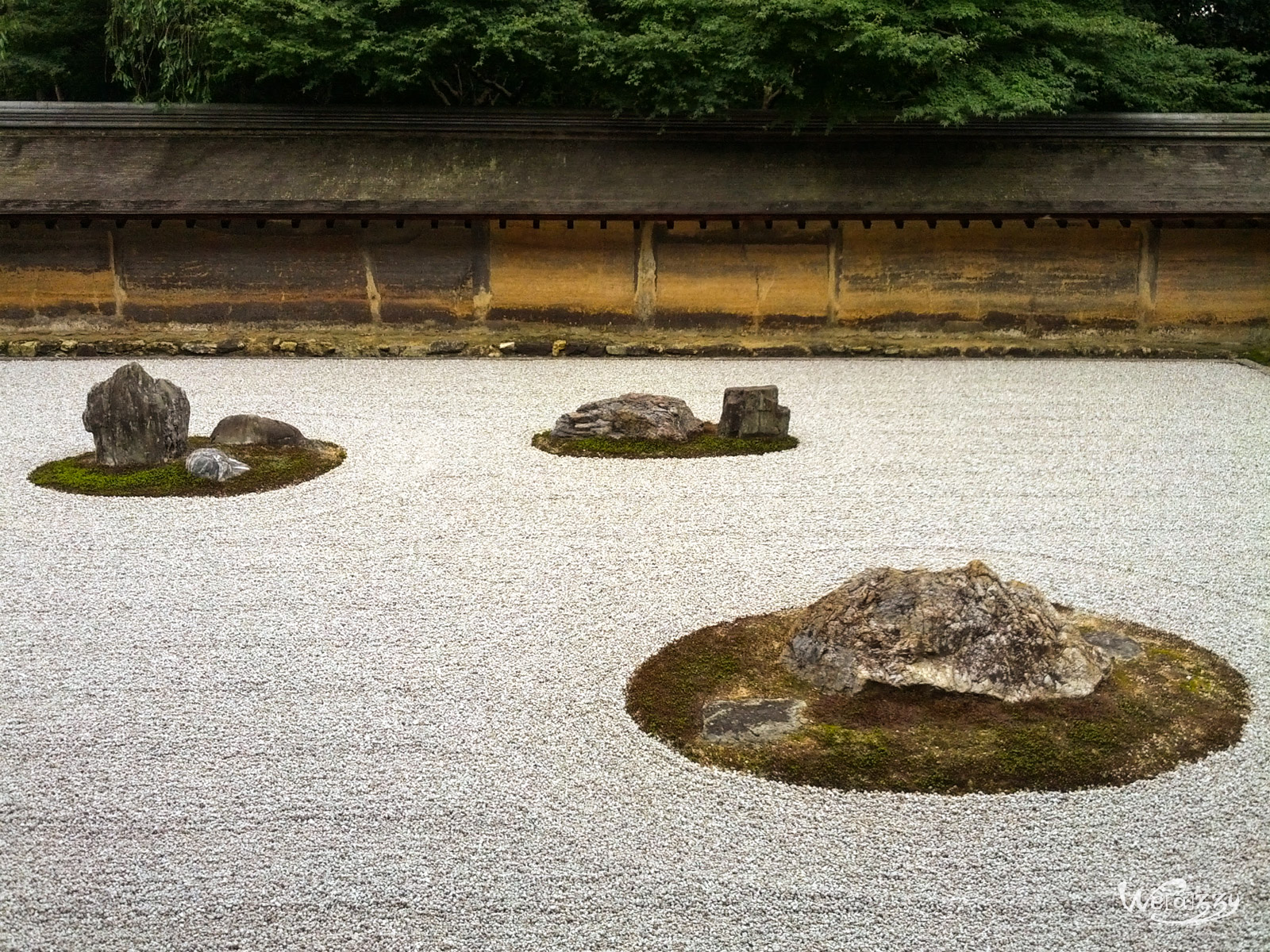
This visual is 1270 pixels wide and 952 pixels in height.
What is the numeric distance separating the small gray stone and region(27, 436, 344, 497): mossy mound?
5.62 metres

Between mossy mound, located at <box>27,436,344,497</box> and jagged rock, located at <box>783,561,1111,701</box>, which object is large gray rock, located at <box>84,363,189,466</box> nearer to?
mossy mound, located at <box>27,436,344,497</box>

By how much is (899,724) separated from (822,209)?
1069cm

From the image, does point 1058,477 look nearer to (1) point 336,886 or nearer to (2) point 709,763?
(2) point 709,763

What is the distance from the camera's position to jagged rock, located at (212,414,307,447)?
388 inches

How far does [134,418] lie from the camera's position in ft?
30.1

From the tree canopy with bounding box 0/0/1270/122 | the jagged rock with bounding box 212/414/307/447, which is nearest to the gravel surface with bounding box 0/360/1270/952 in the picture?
the jagged rock with bounding box 212/414/307/447

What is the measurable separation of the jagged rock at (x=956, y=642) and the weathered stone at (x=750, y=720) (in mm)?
252

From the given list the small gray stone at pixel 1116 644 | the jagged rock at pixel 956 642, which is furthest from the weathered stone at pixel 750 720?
the small gray stone at pixel 1116 644

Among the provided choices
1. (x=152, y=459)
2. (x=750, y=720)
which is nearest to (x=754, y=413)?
(x=152, y=459)

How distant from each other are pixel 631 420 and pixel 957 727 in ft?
18.6

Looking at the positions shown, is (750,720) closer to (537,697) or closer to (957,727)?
(957,727)

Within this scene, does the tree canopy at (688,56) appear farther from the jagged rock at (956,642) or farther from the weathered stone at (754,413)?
the jagged rock at (956,642)

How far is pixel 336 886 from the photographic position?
3.88 meters

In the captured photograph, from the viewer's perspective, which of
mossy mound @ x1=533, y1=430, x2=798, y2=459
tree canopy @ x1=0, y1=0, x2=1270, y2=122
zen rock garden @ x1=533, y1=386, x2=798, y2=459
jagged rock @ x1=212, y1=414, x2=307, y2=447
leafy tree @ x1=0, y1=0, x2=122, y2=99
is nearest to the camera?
jagged rock @ x1=212, y1=414, x2=307, y2=447
